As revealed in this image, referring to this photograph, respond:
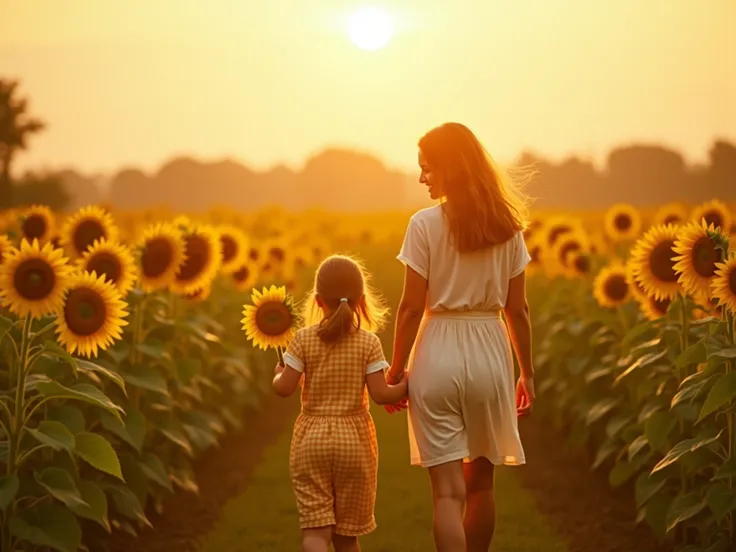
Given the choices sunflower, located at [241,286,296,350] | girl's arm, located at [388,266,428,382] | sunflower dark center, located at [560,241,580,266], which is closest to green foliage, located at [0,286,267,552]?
sunflower, located at [241,286,296,350]

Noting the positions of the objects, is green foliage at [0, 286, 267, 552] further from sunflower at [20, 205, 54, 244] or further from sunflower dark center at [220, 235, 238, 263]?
sunflower at [20, 205, 54, 244]

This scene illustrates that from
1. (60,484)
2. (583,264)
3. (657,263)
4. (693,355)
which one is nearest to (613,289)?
(657,263)

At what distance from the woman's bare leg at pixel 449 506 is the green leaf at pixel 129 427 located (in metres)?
1.76

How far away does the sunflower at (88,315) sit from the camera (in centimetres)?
531

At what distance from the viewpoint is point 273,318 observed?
5027mm

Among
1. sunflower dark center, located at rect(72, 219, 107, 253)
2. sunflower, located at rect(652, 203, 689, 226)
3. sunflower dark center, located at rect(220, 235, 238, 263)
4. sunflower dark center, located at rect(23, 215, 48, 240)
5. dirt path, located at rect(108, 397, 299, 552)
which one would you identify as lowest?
dirt path, located at rect(108, 397, 299, 552)

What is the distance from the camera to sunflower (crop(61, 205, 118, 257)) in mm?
7105

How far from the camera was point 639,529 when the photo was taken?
6766 millimetres

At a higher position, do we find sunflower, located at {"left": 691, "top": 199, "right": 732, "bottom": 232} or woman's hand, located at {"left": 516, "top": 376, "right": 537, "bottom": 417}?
sunflower, located at {"left": 691, "top": 199, "right": 732, "bottom": 232}

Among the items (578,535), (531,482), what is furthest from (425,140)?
(531,482)

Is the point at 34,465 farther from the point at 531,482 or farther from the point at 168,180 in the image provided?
the point at 168,180

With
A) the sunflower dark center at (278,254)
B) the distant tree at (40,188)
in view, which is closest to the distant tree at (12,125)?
the distant tree at (40,188)

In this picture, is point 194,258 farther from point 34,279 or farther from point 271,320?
point 271,320

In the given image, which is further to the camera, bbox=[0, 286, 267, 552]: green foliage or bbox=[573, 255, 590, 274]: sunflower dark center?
bbox=[573, 255, 590, 274]: sunflower dark center
